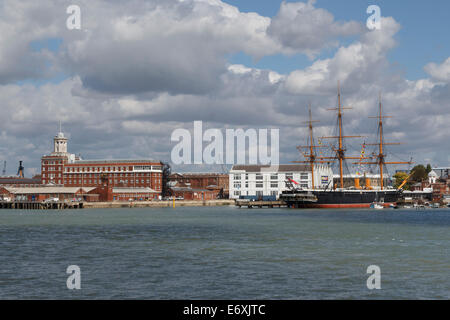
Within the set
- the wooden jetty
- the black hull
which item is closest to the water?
the black hull

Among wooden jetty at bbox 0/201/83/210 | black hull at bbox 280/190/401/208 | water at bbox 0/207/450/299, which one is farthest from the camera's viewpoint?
wooden jetty at bbox 0/201/83/210

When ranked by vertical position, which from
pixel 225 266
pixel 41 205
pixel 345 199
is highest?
pixel 345 199

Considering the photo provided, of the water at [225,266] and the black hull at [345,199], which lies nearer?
the water at [225,266]

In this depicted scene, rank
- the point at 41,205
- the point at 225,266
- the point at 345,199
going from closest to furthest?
1. the point at 225,266
2. the point at 345,199
3. the point at 41,205

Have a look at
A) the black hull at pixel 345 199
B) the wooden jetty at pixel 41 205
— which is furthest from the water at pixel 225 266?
the wooden jetty at pixel 41 205

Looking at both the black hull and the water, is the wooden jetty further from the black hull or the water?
the water

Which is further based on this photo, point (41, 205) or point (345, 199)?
point (41, 205)

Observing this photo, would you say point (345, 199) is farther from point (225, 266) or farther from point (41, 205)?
point (225, 266)

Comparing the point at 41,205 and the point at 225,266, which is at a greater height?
the point at 225,266

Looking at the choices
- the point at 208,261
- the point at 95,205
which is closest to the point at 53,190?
the point at 95,205

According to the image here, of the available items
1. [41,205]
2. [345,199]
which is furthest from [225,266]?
[41,205]

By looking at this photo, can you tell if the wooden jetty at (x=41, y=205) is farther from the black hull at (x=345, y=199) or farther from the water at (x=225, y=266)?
the water at (x=225, y=266)
